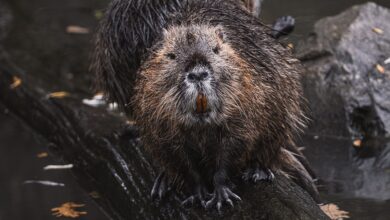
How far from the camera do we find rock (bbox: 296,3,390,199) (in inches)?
223

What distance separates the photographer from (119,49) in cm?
480

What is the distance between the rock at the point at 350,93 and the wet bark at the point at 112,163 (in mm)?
1538

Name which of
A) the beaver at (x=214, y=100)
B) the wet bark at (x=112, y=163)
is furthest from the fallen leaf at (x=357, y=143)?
the wet bark at (x=112, y=163)

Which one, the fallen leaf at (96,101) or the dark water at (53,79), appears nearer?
the dark water at (53,79)

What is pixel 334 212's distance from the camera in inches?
194

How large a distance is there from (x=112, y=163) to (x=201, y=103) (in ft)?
5.40

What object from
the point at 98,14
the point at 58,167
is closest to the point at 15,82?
the point at 58,167

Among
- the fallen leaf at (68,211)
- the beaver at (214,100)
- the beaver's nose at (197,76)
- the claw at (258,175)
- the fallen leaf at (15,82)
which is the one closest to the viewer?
the beaver's nose at (197,76)

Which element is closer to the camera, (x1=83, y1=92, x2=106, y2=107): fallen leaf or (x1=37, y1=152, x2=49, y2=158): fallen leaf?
(x1=37, y1=152, x2=49, y2=158): fallen leaf

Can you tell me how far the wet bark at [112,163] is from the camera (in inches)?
153

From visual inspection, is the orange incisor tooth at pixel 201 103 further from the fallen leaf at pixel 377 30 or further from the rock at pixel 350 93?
the fallen leaf at pixel 377 30

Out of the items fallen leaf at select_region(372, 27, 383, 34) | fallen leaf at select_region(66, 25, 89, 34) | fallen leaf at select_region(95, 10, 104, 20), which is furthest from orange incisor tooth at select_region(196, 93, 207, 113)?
fallen leaf at select_region(95, 10, 104, 20)

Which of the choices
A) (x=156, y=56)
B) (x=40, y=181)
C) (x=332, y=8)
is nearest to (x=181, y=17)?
(x=156, y=56)

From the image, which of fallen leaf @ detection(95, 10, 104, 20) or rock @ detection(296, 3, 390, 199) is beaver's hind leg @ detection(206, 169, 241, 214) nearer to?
rock @ detection(296, 3, 390, 199)
